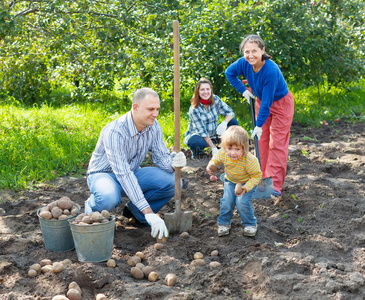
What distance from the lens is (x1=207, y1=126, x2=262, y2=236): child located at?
3453 mm

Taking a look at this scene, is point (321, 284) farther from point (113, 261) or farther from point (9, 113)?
point (9, 113)

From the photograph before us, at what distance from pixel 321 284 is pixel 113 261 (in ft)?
4.72

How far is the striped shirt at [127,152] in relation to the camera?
144 inches

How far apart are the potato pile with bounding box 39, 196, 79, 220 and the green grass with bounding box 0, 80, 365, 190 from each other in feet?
5.80

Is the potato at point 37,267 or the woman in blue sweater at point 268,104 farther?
the woman in blue sweater at point 268,104

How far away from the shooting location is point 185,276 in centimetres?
317

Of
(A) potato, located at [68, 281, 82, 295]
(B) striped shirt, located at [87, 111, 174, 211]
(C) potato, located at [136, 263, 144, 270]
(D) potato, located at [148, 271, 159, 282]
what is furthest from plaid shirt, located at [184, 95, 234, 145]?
(A) potato, located at [68, 281, 82, 295]

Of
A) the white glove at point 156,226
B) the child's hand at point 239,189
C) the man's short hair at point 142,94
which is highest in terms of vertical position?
the man's short hair at point 142,94

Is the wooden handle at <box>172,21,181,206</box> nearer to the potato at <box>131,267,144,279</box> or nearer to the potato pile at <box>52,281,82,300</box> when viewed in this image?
the potato at <box>131,267,144,279</box>

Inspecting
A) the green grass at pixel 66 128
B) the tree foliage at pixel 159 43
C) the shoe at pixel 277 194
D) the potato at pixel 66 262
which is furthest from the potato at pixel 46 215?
the tree foliage at pixel 159 43

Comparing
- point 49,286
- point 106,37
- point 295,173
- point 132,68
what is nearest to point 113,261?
point 49,286

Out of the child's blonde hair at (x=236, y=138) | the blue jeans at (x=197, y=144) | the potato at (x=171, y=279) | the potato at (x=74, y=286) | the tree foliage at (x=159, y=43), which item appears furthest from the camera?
the blue jeans at (x=197, y=144)

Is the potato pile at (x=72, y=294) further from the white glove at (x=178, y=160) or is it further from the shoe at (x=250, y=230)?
the shoe at (x=250, y=230)

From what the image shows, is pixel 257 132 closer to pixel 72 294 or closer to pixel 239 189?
pixel 239 189
